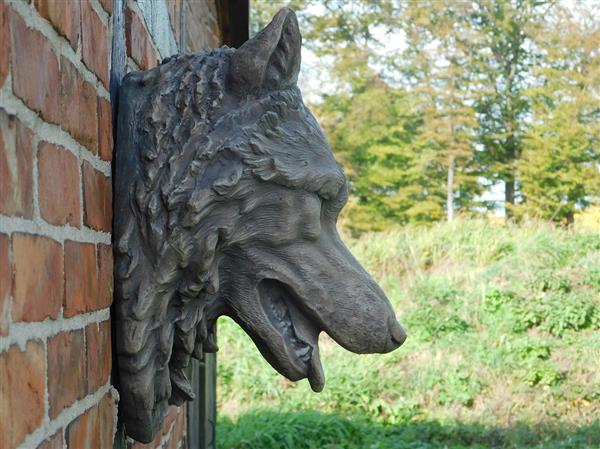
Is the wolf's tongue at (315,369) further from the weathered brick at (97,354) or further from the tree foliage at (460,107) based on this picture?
the tree foliage at (460,107)

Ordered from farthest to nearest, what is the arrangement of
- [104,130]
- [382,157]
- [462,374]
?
[382,157] → [462,374] → [104,130]

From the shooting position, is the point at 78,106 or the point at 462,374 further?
the point at 462,374

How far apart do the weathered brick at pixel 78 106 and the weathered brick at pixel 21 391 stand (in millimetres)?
329

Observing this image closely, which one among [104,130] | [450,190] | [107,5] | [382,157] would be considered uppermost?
[382,157]

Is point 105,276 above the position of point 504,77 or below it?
below

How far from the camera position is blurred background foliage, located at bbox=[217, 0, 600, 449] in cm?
873

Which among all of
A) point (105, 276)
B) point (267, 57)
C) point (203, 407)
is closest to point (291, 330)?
point (105, 276)

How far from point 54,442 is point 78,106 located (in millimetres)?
470

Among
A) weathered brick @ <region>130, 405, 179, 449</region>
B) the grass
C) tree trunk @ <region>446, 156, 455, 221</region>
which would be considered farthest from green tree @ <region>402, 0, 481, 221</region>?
weathered brick @ <region>130, 405, 179, 449</region>

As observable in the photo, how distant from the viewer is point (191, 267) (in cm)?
144

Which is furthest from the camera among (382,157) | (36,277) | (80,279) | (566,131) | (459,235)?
(382,157)

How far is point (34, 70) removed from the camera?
96 centimetres

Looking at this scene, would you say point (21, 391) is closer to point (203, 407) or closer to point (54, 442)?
point (54, 442)

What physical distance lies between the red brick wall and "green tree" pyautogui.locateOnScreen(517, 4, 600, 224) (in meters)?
18.4
